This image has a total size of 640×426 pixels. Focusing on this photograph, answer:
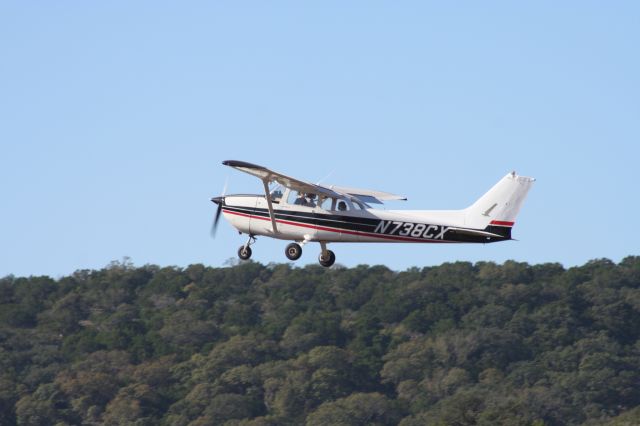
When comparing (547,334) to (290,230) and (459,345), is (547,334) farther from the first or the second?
(290,230)

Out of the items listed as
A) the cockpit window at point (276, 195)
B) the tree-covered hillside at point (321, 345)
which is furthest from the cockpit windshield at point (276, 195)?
the tree-covered hillside at point (321, 345)

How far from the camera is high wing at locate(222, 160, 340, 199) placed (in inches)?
1304

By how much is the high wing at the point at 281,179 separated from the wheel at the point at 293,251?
1518mm

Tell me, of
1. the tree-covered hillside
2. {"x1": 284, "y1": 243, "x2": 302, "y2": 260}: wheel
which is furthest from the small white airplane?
the tree-covered hillside

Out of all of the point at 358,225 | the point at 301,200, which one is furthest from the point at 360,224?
the point at 301,200

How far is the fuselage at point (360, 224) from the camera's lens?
33.2 metres

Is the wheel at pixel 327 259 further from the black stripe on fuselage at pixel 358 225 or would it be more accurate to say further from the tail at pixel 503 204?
the tail at pixel 503 204

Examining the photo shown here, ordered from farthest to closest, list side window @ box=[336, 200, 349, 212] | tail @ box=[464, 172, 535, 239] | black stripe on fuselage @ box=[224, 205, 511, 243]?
side window @ box=[336, 200, 349, 212]
black stripe on fuselage @ box=[224, 205, 511, 243]
tail @ box=[464, 172, 535, 239]

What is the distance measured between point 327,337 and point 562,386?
19271 millimetres

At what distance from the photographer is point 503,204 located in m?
32.5

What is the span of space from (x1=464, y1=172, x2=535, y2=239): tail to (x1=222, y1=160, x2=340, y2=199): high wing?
12.4 ft

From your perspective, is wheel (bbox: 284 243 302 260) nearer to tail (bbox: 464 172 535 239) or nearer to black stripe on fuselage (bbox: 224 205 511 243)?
black stripe on fuselage (bbox: 224 205 511 243)

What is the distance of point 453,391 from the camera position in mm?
80938

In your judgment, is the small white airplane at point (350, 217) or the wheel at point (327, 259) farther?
the wheel at point (327, 259)
